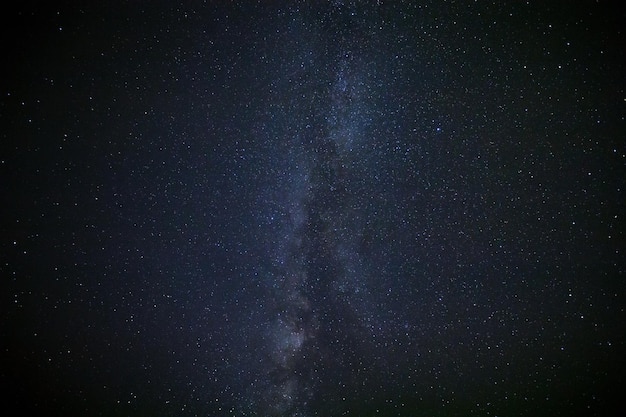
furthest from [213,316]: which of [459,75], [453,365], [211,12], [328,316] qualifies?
[459,75]

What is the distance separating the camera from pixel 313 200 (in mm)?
947

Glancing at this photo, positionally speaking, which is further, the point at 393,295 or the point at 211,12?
the point at 393,295

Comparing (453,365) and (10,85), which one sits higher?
(10,85)

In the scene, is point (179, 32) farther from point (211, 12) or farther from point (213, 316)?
point (213, 316)

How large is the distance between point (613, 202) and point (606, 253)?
13 centimetres

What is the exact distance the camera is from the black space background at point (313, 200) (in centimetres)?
84

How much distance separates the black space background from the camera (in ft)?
2.76

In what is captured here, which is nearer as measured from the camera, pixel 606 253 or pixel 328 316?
pixel 606 253

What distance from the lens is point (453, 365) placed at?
948 millimetres

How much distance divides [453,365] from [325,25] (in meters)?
1.01

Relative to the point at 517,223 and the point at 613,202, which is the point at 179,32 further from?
the point at 613,202

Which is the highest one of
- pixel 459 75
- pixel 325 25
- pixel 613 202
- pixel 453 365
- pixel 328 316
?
pixel 325 25

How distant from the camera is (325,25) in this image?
863 mm

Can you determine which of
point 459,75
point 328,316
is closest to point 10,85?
point 328,316
